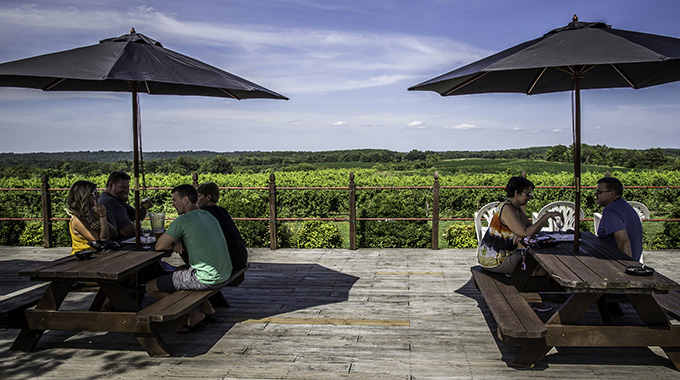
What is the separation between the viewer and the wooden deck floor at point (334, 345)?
10.7 ft

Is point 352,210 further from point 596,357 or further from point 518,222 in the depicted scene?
point 596,357

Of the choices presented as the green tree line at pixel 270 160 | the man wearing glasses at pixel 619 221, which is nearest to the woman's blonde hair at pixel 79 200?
the man wearing glasses at pixel 619 221

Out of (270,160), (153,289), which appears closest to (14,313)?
(153,289)

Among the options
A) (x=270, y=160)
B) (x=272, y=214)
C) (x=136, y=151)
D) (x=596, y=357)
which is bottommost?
(x=596, y=357)

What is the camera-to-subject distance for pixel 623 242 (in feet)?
12.4

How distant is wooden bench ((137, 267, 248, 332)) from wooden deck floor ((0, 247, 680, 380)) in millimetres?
326

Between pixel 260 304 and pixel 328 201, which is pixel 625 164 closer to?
pixel 328 201

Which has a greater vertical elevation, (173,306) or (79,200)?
(79,200)

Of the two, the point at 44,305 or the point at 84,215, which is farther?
the point at 84,215

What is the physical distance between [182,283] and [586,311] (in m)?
3.05

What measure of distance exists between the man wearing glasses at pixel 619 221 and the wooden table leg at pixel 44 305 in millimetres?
4428

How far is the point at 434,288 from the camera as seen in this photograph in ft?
17.5

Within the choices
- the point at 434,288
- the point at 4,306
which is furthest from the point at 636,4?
the point at 4,306

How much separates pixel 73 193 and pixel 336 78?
14.2 metres
